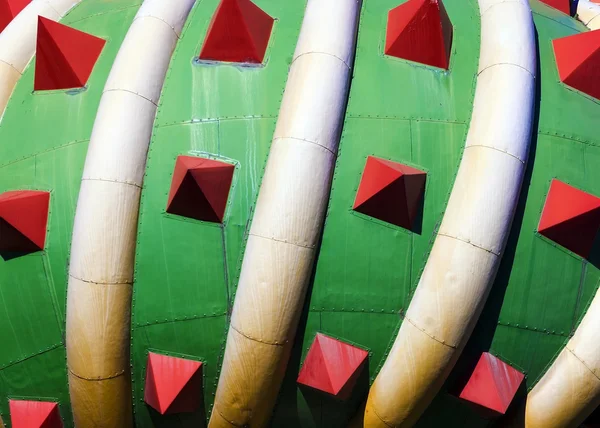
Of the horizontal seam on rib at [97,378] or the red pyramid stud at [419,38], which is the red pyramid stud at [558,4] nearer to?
the red pyramid stud at [419,38]

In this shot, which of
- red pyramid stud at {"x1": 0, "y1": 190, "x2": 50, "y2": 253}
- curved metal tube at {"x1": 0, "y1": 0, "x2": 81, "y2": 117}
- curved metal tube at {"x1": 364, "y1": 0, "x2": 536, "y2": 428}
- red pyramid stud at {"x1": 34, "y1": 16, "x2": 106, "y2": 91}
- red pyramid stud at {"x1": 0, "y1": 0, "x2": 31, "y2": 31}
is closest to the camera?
curved metal tube at {"x1": 364, "y1": 0, "x2": 536, "y2": 428}

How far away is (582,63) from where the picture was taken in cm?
900

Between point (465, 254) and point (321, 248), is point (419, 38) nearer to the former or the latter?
point (465, 254)

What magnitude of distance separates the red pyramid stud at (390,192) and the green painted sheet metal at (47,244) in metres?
3.35

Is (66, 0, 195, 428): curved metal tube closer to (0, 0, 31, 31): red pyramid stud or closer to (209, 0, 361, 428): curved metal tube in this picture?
(209, 0, 361, 428): curved metal tube

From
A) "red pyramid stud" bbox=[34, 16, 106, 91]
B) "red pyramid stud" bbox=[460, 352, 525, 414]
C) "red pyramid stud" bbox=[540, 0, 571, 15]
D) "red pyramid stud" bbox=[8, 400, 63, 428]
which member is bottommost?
"red pyramid stud" bbox=[8, 400, 63, 428]

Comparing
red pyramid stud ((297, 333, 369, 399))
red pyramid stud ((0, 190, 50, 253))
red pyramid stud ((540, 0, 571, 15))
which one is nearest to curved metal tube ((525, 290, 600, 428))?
red pyramid stud ((297, 333, 369, 399))

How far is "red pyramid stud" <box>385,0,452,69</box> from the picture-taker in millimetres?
8648

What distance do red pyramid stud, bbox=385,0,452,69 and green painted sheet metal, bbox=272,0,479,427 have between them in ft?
0.51

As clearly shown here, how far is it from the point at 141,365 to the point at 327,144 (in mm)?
3415

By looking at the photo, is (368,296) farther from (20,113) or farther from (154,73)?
(20,113)

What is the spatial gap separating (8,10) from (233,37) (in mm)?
4102

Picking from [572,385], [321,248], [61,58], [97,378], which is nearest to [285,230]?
[321,248]

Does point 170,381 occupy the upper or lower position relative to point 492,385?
lower
